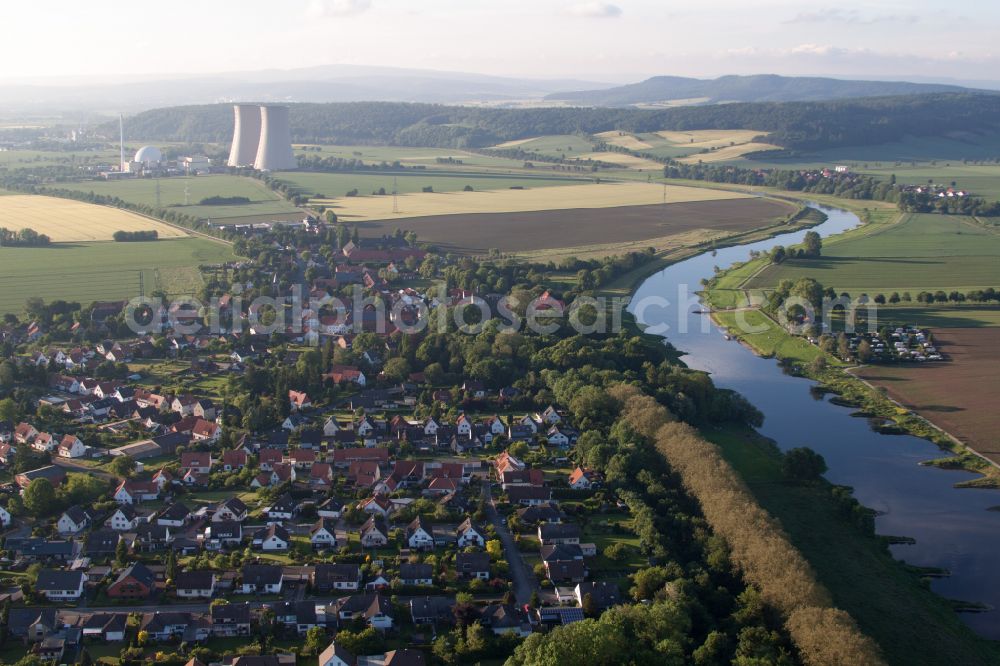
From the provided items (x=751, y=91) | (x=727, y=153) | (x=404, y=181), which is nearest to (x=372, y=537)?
(x=404, y=181)

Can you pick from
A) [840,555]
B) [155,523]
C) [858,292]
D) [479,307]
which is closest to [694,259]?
[858,292]

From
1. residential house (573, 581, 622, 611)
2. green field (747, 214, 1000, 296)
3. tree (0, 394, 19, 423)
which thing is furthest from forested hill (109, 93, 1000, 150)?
residential house (573, 581, 622, 611)

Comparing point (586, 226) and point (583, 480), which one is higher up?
point (586, 226)

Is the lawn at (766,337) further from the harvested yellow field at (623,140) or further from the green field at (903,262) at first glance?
the harvested yellow field at (623,140)

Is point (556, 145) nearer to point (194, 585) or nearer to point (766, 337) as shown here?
point (766, 337)

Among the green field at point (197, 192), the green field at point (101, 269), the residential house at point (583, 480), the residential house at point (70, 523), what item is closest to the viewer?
the residential house at point (70, 523)

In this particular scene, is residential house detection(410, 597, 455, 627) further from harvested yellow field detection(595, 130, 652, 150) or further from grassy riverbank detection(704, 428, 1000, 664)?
harvested yellow field detection(595, 130, 652, 150)

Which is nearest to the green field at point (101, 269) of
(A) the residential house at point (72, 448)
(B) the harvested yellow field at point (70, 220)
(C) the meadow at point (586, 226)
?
(B) the harvested yellow field at point (70, 220)
